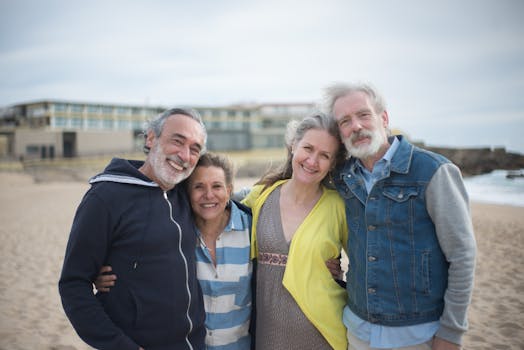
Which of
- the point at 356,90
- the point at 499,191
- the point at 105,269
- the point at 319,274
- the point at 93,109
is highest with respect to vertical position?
the point at 93,109

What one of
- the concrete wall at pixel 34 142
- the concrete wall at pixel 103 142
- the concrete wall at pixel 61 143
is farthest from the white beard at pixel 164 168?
the concrete wall at pixel 103 142

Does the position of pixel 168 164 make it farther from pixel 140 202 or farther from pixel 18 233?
pixel 18 233

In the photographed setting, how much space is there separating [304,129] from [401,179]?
867 mm

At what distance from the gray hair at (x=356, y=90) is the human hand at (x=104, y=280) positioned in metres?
1.96

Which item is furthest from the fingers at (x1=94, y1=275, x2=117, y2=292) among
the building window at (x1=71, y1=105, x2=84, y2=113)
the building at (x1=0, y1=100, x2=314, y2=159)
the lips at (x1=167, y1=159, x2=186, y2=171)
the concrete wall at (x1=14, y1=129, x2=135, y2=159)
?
the building window at (x1=71, y1=105, x2=84, y2=113)

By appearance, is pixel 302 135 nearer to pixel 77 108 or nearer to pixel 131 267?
pixel 131 267

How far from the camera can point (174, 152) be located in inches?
98.7

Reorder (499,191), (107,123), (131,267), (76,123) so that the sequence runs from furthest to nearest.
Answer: (107,123)
(76,123)
(499,191)
(131,267)

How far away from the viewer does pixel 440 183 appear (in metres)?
2.13

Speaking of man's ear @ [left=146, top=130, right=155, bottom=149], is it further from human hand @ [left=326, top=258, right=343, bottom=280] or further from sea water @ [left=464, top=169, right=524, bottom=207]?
sea water @ [left=464, top=169, right=524, bottom=207]

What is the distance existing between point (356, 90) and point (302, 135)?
0.54 metres

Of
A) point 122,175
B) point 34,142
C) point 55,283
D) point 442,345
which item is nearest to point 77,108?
point 34,142

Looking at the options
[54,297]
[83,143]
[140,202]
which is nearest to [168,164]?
[140,202]

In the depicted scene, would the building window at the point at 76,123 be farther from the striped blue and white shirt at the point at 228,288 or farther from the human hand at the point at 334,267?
the human hand at the point at 334,267
